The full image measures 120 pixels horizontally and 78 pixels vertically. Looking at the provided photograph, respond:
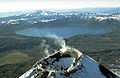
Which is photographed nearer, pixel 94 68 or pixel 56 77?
pixel 56 77

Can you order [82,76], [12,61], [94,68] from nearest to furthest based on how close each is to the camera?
[82,76]
[94,68]
[12,61]

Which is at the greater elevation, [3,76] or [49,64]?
[49,64]

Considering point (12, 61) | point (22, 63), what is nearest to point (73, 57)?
point (22, 63)

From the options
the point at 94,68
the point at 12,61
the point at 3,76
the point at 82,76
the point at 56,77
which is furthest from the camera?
the point at 12,61

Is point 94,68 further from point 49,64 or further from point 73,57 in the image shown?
point 49,64

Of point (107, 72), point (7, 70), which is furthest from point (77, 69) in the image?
point (7, 70)

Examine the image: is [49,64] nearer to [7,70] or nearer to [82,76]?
[82,76]
